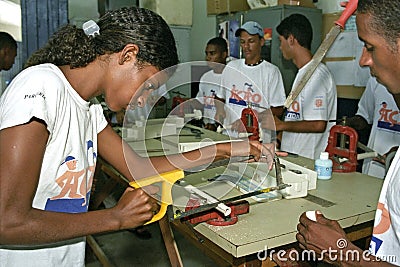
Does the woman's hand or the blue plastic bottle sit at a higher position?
the woman's hand

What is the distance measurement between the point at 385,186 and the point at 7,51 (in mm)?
3024

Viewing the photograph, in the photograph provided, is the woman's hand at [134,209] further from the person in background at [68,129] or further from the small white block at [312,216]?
the small white block at [312,216]

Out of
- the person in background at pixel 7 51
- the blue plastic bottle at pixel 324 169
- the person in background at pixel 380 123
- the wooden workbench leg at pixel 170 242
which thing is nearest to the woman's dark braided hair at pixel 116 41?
the blue plastic bottle at pixel 324 169

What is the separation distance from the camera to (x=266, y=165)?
144 centimetres

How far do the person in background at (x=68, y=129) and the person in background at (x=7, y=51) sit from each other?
7.79ft

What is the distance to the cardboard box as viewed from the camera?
12.5 ft

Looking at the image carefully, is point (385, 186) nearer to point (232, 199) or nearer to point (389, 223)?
point (389, 223)

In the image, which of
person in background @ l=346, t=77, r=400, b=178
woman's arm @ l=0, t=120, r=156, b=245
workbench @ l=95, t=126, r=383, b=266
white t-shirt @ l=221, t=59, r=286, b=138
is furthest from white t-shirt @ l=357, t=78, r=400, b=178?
woman's arm @ l=0, t=120, r=156, b=245

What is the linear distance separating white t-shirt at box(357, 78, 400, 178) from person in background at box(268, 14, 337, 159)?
25 cm

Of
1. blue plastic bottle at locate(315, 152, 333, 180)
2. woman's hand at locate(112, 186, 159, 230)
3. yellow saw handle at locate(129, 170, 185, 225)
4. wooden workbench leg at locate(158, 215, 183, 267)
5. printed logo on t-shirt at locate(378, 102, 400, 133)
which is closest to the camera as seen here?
woman's hand at locate(112, 186, 159, 230)

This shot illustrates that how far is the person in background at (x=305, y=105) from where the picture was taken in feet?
7.76

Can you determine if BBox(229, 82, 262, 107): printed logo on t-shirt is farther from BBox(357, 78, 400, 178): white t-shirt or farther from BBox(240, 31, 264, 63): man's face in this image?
BBox(357, 78, 400, 178): white t-shirt

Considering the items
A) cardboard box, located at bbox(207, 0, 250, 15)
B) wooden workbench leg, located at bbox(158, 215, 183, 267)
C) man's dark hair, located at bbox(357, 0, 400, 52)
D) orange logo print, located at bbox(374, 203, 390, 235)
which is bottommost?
wooden workbench leg, located at bbox(158, 215, 183, 267)

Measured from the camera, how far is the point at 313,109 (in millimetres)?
2375
